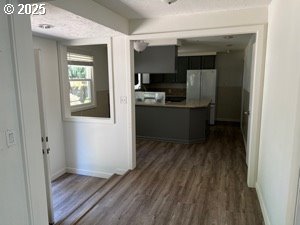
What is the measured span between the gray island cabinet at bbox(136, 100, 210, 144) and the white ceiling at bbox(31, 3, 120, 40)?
2414mm

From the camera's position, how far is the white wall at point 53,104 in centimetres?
362

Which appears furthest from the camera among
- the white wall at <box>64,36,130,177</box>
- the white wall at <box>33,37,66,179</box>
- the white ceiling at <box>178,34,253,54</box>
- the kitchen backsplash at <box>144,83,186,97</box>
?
the kitchen backsplash at <box>144,83,186,97</box>

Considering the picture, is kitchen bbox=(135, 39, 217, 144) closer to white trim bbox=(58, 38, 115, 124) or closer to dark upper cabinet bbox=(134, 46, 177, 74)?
dark upper cabinet bbox=(134, 46, 177, 74)

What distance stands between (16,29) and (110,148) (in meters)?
2.54

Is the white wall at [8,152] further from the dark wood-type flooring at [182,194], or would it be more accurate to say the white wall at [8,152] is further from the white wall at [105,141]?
the white wall at [105,141]

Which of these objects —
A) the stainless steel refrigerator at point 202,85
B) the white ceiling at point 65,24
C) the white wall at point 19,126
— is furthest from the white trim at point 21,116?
the stainless steel refrigerator at point 202,85

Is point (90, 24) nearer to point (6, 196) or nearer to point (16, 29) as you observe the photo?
point (16, 29)

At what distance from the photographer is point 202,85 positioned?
22.7 ft

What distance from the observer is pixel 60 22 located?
2498 millimetres

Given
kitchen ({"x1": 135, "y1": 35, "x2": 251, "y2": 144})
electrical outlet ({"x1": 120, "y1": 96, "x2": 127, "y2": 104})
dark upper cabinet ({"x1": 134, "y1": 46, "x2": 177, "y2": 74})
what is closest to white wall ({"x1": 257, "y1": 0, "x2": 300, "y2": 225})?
electrical outlet ({"x1": 120, "y1": 96, "x2": 127, "y2": 104})

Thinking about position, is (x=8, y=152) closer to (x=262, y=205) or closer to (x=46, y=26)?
(x=46, y=26)

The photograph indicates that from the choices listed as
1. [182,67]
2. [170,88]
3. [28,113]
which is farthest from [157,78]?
[28,113]

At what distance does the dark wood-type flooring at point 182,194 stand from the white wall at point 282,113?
0.42 meters

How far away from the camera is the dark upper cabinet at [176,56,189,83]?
288 inches
